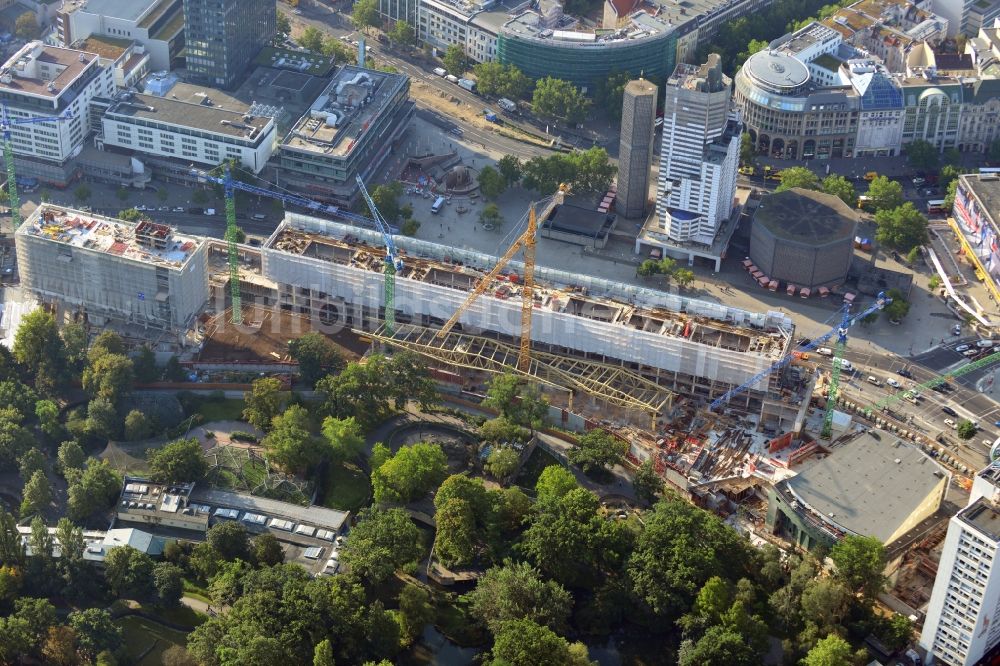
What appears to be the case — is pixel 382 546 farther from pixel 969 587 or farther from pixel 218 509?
pixel 969 587

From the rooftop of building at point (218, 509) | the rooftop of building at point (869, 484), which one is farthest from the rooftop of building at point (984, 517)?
the rooftop of building at point (218, 509)

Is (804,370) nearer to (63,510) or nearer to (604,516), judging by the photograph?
(604,516)

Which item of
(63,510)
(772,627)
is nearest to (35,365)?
(63,510)

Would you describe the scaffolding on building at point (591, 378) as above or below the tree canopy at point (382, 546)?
below

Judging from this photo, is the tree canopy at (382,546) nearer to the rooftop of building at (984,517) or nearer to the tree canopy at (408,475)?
the tree canopy at (408,475)

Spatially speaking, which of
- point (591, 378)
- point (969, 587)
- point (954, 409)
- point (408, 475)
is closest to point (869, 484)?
point (954, 409)

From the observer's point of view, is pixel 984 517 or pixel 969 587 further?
pixel 969 587

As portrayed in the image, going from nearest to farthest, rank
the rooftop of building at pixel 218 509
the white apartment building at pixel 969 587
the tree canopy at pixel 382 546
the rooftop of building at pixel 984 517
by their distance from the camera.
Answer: the rooftop of building at pixel 984 517, the white apartment building at pixel 969 587, the tree canopy at pixel 382 546, the rooftop of building at pixel 218 509

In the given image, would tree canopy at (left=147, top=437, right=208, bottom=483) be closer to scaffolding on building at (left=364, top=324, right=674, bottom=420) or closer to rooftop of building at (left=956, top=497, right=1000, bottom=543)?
scaffolding on building at (left=364, top=324, right=674, bottom=420)

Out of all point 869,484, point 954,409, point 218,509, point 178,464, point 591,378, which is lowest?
point 954,409

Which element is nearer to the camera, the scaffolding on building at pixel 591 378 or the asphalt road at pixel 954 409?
the asphalt road at pixel 954 409
